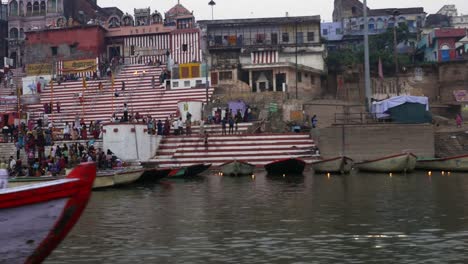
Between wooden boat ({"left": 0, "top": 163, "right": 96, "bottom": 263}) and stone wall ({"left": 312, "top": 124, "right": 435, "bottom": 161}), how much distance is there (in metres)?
23.7

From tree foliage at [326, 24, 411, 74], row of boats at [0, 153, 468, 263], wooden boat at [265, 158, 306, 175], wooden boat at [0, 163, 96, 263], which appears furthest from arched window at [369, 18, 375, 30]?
wooden boat at [0, 163, 96, 263]

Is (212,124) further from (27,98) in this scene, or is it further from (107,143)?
(27,98)

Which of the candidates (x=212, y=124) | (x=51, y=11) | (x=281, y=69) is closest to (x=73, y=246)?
(x=212, y=124)

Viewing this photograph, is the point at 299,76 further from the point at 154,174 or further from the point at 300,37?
the point at 154,174

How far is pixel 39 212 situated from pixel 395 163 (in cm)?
2090

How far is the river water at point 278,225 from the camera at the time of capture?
9734 mm

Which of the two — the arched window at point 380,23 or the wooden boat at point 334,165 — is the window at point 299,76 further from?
the arched window at point 380,23

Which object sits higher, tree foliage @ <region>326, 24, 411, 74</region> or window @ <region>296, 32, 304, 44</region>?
window @ <region>296, 32, 304, 44</region>

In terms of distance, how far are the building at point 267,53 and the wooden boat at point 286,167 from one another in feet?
49.8

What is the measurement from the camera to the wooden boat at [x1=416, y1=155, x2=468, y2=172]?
26234mm

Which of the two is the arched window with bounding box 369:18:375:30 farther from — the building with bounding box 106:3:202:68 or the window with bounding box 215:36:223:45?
the building with bounding box 106:3:202:68

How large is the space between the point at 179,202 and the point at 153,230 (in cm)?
507

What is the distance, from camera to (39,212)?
288 inches

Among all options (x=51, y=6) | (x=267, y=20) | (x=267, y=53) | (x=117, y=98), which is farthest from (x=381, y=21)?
(x=51, y=6)
